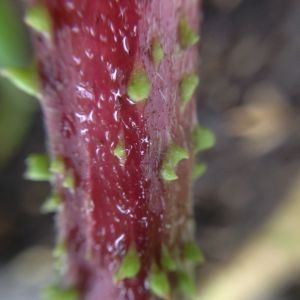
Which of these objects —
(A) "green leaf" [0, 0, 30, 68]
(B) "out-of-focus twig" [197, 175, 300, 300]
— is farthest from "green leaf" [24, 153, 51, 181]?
(B) "out-of-focus twig" [197, 175, 300, 300]

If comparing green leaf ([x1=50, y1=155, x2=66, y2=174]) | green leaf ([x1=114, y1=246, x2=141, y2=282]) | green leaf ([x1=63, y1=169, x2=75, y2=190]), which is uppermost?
green leaf ([x1=50, y1=155, x2=66, y2=174])

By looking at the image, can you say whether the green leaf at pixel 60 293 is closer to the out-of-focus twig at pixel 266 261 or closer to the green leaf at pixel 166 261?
the green leaf at pixel 166 261

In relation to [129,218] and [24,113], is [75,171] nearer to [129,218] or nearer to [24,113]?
[129,218]

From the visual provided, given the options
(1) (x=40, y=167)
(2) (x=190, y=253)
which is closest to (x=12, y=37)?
(1) (x=40, y=167)

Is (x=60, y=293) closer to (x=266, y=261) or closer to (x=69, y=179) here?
(x=69, y=179)

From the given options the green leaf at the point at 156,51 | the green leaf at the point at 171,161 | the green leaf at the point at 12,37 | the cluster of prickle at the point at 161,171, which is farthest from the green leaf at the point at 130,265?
the green leaf at the point at 12,37

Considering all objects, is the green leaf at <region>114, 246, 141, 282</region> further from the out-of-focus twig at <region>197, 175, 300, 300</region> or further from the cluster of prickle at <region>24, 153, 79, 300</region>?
the out-of-focus twig at <region>197, 175, 300, 300</region>
